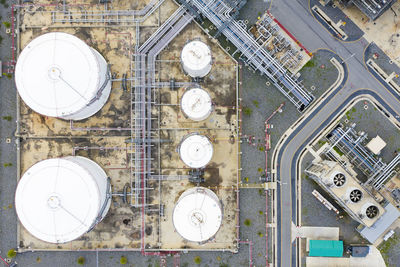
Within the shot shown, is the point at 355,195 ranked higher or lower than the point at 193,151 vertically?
lower

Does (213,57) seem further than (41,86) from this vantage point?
Yes

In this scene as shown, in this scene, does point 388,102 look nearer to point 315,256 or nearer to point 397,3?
point 397,3

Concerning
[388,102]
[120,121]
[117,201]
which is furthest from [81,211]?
[388,102]

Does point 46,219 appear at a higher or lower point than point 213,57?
lower

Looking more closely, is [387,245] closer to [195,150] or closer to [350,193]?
[350,193]

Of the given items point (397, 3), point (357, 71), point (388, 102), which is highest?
point (397, 3)

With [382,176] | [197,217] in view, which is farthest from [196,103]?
[382,176]

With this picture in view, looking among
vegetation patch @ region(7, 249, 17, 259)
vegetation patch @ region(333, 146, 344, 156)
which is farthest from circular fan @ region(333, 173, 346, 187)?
vegetation patch @ region(7, 249, 17, 259)
